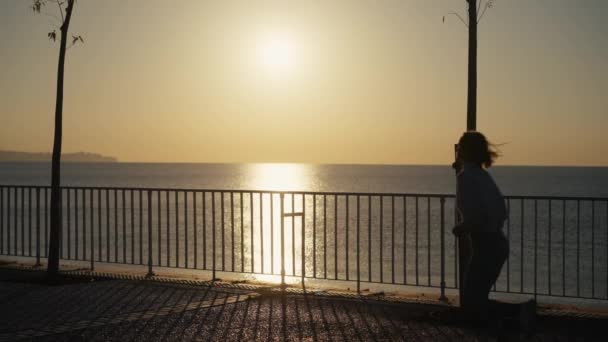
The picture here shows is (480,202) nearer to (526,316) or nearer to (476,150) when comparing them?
(476,150)

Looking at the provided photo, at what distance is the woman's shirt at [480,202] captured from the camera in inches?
231

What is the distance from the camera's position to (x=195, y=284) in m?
10.0

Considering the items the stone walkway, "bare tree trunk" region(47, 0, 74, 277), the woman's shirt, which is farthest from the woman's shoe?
"bare tree trunk" region(47, 0, 74, 277)

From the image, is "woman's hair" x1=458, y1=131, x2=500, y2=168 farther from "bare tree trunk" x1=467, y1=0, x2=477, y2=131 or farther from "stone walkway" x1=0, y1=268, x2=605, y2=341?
"bare tree trunk" x1=467, y1=0, x2=477, y2=131

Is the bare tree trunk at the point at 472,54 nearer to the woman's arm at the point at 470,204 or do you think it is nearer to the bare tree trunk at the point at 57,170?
the woman's arm at the point at 470,204

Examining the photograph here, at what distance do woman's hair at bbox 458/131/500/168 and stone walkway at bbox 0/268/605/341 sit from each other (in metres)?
1.33

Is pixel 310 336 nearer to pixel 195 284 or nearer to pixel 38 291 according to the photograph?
pixel 195 284

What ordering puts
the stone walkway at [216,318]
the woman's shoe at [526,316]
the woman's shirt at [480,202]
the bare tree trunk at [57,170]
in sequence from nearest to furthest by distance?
the woman's shoe at [526,316] < the woman's shirt at [480,202] < the stone walkway at [216,318] < the bare tree trunk at [57,170]

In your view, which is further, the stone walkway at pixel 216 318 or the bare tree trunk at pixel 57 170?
the bare tree trunk at pixel 57 170

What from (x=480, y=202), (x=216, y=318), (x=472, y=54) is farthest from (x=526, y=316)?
(x=472, y=54)

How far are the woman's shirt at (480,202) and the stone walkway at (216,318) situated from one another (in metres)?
0.80

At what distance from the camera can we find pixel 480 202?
5.90m

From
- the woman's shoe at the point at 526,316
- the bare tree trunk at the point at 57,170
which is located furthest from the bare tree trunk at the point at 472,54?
the bare tree trunk at the point at 57,170

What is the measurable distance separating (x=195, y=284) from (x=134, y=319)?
2208 mm
